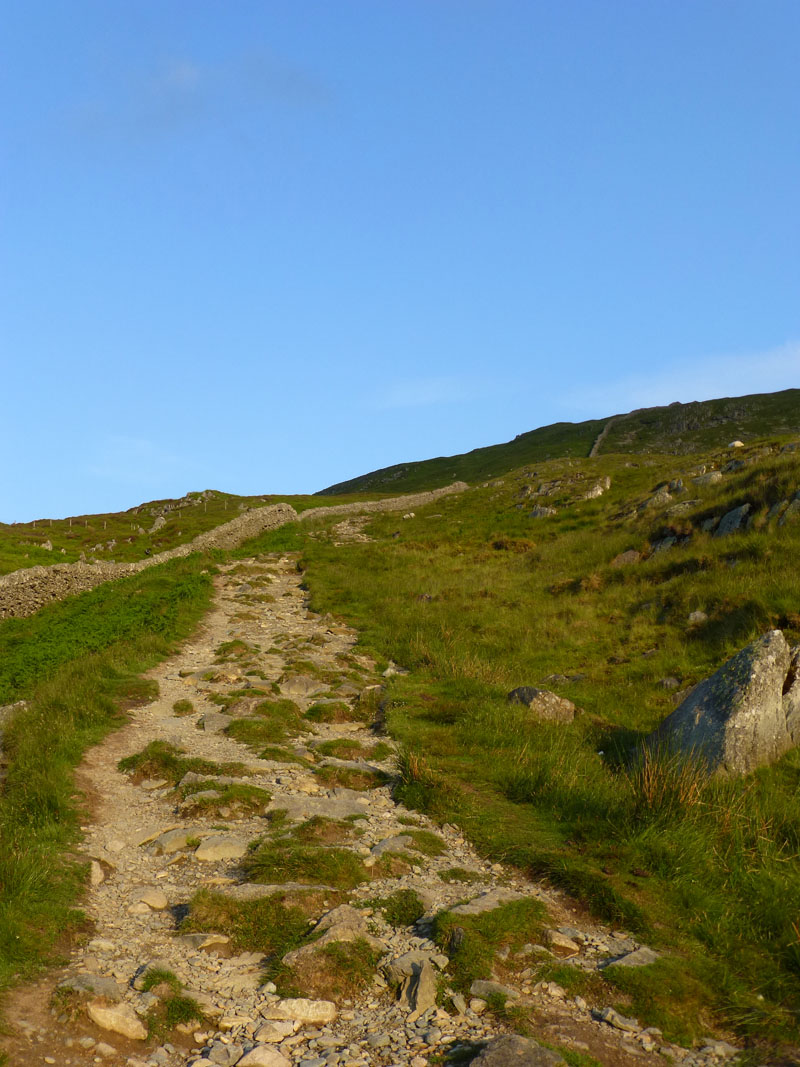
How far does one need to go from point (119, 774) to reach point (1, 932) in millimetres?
5207

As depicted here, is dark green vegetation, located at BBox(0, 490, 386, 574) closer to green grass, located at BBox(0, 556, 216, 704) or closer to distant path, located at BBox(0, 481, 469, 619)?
distant path, located at BBox(0, 481, 469, 619)

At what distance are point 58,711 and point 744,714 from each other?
12170 millimetres

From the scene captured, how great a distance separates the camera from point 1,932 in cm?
684

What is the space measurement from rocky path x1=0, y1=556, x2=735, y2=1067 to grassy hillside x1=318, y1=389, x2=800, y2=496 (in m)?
83.2

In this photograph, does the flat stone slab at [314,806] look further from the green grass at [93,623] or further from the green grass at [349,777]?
the green grass at [93,623]

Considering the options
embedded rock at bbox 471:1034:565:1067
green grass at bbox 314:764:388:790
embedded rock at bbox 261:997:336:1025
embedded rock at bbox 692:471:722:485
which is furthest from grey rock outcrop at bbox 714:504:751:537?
embedded rock at bbox 261:997:336:1025

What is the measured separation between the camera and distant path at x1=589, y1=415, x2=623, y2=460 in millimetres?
98537

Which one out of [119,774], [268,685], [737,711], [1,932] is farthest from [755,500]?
[1,932]

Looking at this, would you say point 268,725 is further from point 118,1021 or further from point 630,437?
point 630,437

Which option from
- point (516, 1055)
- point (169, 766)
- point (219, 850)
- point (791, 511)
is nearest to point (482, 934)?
point (516, 1055)

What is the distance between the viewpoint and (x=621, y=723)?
47.1 ft

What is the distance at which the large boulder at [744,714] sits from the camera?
11086mm

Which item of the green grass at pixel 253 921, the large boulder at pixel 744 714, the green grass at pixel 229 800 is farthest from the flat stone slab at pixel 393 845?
the large boulder at pixel 744 714

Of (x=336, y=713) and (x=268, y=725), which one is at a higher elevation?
(x=268, y=725)
